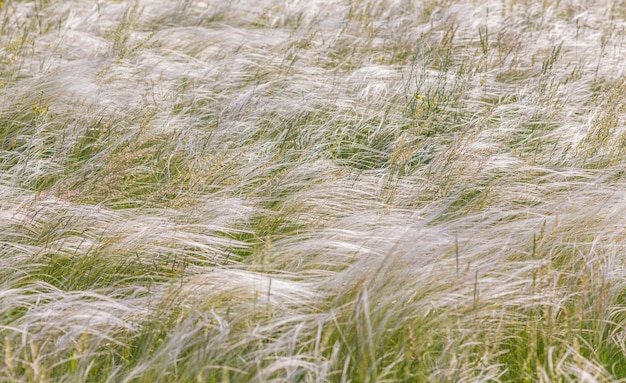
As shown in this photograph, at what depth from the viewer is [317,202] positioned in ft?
9.95

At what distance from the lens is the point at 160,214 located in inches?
118

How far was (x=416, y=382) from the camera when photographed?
83.2 inches

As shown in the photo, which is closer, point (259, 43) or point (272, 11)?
point (259, 43)

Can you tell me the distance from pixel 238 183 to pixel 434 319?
4.13 ft

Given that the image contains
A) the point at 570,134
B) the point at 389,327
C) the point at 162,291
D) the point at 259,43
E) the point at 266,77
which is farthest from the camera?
the point at 259,43

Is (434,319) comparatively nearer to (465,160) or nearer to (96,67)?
(465,160)

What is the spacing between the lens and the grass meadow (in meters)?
2.20

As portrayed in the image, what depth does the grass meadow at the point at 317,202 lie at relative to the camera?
7.21ft

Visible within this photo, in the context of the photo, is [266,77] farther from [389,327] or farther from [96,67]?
[389,327]

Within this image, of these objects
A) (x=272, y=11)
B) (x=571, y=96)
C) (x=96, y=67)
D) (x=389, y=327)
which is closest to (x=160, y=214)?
(x=389, y=327)

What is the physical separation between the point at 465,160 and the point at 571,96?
3.39 ft

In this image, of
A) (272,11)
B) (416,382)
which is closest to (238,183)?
(416,382)

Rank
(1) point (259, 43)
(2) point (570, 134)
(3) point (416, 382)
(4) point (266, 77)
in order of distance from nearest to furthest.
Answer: (3) point (416, 382) < (2) point (570, 134) < (4) point (266, 77) < (1) point (259, 43)

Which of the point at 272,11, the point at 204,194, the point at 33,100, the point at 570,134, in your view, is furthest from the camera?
the point at 272,11
